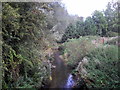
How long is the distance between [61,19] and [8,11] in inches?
161

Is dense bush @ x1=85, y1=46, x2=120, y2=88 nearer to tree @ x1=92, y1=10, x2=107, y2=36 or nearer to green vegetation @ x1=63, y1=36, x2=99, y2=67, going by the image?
green vegetation @ x1=63, y1=36, x2=99, y2=67

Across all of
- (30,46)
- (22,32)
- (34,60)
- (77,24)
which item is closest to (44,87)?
(34,60)

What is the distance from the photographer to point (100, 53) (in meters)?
4.62

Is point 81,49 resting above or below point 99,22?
below

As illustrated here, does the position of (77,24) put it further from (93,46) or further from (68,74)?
(68,74)

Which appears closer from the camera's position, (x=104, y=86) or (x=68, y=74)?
(x=104, y=86)

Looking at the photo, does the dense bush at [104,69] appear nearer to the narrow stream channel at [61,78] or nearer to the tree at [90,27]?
the narrow stream channel at [61,78]

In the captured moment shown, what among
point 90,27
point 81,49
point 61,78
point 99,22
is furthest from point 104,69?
point 99,22

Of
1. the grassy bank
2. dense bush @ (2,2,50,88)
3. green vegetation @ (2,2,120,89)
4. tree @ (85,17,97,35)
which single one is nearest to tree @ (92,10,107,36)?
tree @ (85,17,97,35)

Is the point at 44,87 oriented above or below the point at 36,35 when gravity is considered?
below

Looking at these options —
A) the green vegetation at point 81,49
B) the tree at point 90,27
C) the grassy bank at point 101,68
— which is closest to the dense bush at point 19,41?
the grassy bank at point 101,68

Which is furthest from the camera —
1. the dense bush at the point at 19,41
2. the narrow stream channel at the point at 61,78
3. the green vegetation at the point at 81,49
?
the green vegetation at the point at 81,49

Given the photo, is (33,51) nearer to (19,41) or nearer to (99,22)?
(19,41)

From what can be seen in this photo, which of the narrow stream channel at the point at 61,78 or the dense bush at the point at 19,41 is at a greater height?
the dense bush at the point at 19,41
